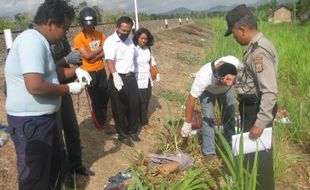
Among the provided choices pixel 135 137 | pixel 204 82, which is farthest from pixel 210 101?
pixel 135 137

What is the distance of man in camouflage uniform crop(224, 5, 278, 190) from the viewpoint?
242 cm

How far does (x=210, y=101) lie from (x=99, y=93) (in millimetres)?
1484

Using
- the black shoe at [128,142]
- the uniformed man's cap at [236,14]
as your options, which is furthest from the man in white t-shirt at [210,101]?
the black shoe at [128,142]

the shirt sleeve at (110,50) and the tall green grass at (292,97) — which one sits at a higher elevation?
the shirt sleeve at (110,50)

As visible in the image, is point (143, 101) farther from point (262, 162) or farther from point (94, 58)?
point (262, 162)

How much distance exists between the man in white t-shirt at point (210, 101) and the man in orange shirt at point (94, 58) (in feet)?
4.24

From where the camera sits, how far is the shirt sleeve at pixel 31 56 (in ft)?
6.99

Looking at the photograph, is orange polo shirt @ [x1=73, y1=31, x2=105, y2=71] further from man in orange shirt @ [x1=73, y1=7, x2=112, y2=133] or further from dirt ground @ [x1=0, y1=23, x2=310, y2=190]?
dirt ground @ [x1=0, y1=23, x2=310, y2=190]

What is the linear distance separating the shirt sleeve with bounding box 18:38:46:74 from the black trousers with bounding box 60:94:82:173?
3.37 feet

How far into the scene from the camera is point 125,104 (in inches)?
171

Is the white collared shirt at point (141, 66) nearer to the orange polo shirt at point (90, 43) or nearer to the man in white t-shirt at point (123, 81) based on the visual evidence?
the man in white t-shirt at point (123, 81)

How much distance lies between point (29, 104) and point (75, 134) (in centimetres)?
108

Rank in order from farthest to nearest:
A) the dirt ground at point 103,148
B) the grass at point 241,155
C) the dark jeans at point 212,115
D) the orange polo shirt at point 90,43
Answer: the orange polo shirt at point 90,43, the dark jeans at point 212,115, the dirt ground at point 103,148, the grass at point 241,155

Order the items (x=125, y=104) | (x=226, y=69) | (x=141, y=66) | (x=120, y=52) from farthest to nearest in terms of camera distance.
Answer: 1. (x=141, y=66)
2. (x=125, y=104)
3. (x=120, y=52)
4. (x=226, y=69)
